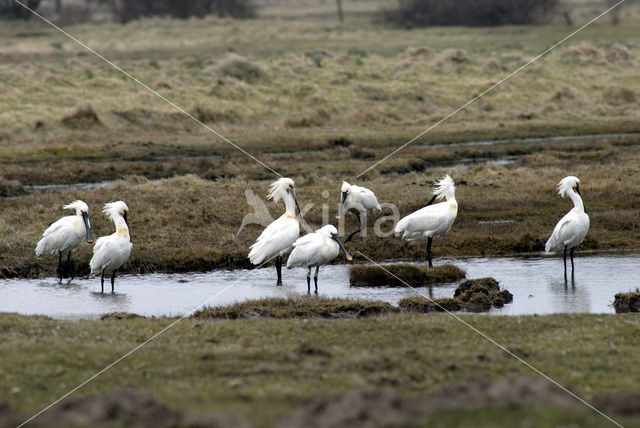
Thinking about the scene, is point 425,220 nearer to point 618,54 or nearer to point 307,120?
point 307,120

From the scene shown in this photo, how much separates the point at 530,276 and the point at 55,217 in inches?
499

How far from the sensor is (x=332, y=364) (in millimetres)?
10523

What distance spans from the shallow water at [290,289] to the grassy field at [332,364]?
7.31 feet

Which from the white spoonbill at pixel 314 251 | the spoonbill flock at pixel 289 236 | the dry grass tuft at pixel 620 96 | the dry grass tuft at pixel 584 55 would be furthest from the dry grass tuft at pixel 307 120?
the white spoonbill at pixel 314 251

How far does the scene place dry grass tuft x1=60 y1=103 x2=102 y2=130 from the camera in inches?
1730

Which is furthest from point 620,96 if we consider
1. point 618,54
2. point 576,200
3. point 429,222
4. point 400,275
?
point 400,275

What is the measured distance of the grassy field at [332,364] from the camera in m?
8.34

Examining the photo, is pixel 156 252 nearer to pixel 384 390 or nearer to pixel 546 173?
pixel 384 390

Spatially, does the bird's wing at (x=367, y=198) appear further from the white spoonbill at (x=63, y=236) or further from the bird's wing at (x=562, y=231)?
the white spoonbill at (x=63, y=236)

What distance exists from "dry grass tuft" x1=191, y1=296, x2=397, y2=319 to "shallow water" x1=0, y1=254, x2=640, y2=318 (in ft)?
3.52

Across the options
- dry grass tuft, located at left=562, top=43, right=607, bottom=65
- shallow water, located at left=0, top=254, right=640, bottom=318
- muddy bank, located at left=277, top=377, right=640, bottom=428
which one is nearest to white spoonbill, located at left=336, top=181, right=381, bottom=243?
shallow water, located at left=0, top=254, right=640, bottom=318

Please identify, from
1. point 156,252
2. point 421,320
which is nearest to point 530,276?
point 421,320

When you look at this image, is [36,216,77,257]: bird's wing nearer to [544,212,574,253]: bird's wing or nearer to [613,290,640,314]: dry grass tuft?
[544,212,574,253]: bird's wing

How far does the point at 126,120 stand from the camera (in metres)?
45.9
